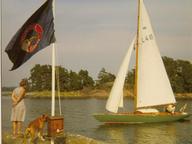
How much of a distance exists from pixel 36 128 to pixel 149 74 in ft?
28.9

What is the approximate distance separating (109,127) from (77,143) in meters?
7.19

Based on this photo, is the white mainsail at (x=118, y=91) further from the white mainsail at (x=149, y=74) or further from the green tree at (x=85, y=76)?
the green tree at (x=85, y=76)

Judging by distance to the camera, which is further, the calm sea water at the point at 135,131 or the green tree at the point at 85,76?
the calm sea water at the point at 135,131

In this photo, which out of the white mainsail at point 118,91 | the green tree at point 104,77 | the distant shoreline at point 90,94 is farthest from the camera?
the distant shoreline at point 90,94

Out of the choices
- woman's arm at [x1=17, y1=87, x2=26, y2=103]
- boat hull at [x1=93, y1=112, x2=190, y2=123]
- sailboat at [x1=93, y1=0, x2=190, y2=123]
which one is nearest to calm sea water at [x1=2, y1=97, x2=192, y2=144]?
boat hull at [x1=93, y1=112, x2=190, y2=123]

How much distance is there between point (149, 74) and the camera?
13.9 meters

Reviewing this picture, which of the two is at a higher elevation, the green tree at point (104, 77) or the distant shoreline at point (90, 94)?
the green tree at point (104, 77)

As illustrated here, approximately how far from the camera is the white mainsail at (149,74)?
45.0 ft

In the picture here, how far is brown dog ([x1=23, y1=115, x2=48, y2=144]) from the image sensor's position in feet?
17.8

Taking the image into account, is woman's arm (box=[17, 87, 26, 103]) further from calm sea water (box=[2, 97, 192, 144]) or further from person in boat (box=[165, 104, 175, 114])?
person in boat (box=[165, 104, 175, 114])

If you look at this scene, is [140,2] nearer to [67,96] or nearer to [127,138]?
[127,138]

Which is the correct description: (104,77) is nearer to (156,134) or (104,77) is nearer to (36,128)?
(156,134)

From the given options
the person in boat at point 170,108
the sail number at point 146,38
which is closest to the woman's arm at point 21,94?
the sail number at point 146,38

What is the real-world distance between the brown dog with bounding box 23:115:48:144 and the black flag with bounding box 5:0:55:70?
70 centimetres
